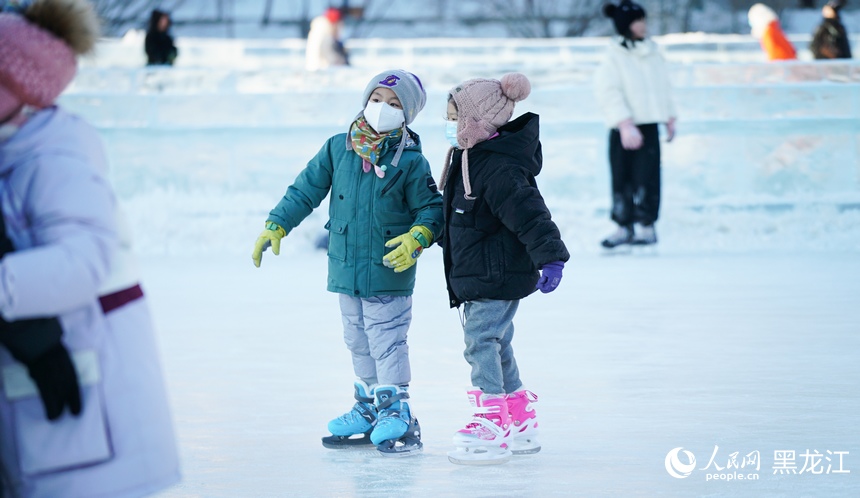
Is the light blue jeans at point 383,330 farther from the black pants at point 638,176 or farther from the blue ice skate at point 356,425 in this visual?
the black pants at point 638,176

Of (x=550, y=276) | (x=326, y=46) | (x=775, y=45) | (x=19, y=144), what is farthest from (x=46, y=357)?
(x=326, y=46)

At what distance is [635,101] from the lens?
8.76 m

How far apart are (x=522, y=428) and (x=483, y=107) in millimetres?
878

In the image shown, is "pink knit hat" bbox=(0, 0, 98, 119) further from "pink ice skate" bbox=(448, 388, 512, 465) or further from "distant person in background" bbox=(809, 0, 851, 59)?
"distant person in background" bbox=(809, 0, 851, 59)

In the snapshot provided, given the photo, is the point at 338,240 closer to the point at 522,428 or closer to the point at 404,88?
the point at 404,88

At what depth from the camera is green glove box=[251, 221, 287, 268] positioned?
367 centimetres

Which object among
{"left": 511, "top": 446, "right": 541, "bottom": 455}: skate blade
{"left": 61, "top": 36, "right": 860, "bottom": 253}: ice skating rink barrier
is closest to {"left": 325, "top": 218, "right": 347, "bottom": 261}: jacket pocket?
{"left": 511, "top": 446, "right": 541, "bottom": 455}: skate blade

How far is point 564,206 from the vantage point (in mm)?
11172

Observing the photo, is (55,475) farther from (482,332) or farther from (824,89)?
(824,89)

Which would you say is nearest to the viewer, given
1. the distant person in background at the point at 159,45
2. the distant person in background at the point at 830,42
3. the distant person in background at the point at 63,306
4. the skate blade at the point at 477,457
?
the distant person in background at the point at 63,306

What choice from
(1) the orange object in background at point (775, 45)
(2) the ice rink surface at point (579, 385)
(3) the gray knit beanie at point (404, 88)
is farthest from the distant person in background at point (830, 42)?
(3) the gray knit beanie at point (404, 88)

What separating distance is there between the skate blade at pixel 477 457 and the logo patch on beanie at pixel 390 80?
3.39ft

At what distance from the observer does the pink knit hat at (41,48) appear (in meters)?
2.10

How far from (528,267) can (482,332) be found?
22 cm
